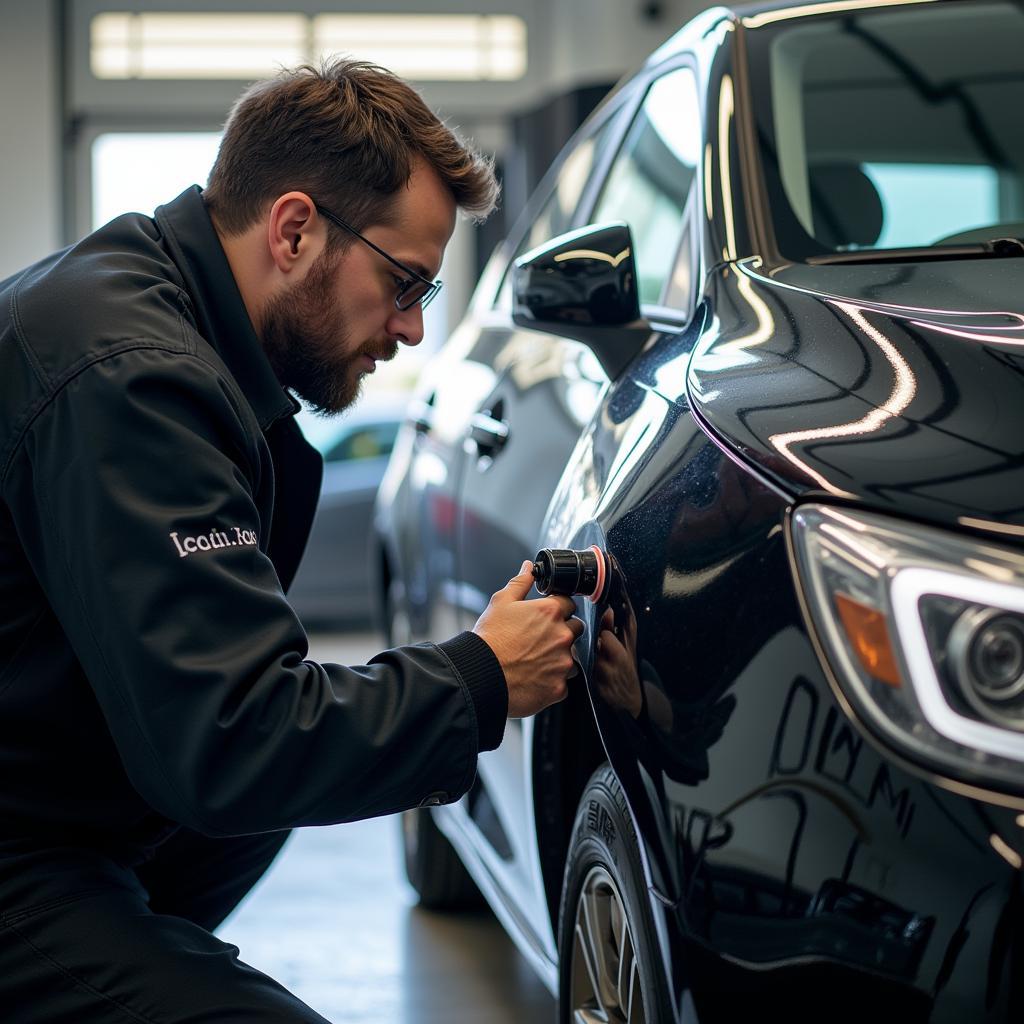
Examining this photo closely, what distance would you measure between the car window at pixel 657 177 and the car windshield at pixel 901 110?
0.11 metres

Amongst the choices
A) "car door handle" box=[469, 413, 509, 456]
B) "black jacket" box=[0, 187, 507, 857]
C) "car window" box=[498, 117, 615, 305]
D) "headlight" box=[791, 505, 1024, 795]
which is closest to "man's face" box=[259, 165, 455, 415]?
"black jacket" box=[0, 187, 507, 857]

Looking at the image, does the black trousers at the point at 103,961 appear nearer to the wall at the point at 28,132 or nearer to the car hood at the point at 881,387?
the car hood at the point at 881,387

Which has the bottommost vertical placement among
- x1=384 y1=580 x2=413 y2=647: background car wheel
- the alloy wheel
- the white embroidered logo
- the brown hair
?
x1=384 y1=580 x2=413 y2=647: background car wheel

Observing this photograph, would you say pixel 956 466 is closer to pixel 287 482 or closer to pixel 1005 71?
pixel 287 482

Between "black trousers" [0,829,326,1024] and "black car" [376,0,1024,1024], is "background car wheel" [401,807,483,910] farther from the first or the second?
"black trousers" [0,829,326,1024]

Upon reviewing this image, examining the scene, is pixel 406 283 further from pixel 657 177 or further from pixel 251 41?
pixel 251 41

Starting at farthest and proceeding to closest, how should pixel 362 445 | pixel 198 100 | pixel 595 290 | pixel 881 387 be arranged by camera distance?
pixel 198 100 → pixel 362 445 → pixel 595 290 → pixel 881 387

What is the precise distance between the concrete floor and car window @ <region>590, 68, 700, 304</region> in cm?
119

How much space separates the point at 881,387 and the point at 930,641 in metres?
0.25

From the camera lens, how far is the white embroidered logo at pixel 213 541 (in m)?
1.26

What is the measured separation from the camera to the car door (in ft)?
5.76

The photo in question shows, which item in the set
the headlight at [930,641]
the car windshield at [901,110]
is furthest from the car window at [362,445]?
the headlight at [930,641]

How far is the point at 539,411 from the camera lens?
1932 millimetres

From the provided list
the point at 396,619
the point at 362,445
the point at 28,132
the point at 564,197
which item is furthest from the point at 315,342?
the point at 28,132
